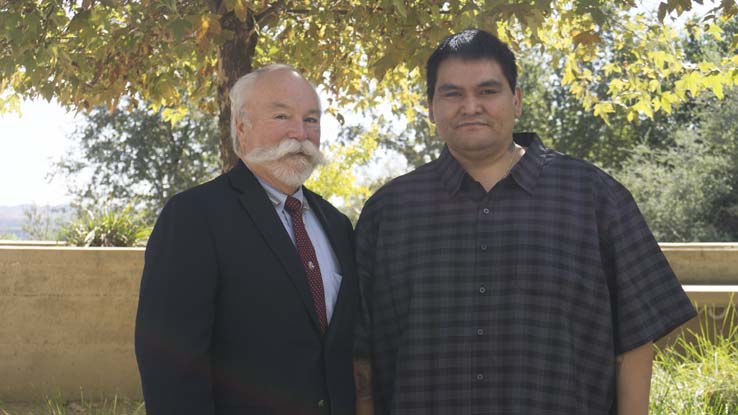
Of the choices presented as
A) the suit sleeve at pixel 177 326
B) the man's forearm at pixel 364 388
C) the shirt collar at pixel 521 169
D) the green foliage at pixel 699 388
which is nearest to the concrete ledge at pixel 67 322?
the green foliage at pixel 699 388

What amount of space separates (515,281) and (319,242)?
29.1 inches

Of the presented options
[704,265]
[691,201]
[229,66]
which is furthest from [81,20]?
[691,201]

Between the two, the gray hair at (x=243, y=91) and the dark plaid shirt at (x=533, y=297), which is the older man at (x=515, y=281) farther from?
the gray hair at (x=243, y=91)

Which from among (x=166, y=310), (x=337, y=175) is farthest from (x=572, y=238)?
(x=337, y=175)

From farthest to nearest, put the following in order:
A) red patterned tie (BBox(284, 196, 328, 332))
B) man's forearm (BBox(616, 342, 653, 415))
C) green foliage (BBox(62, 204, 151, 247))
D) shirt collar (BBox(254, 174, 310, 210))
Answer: green foliage (BBox(62, 204, 151, 247))
shirt collar (BBox(254, 174, 310, 210))
red patterned tie (BBox(284, 196, 328, 332))
man's forearm (BBox(616, 342, 653, 415))

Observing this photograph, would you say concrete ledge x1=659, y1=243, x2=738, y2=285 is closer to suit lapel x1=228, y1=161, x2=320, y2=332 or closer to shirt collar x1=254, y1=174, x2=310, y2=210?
Result: shirt collar x1=254, y1=174, x2=310, y2=210

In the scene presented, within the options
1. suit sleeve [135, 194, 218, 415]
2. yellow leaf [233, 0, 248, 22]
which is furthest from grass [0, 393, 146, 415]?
suit sleeve [135, 194, 218, 415]

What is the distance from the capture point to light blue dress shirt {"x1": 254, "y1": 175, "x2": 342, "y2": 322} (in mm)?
2934

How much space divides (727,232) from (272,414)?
18784 mm

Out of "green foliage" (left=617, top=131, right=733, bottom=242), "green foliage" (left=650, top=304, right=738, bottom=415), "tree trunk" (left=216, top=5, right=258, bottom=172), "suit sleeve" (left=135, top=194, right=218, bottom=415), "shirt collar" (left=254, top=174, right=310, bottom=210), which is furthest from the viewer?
"green foliage" (left=617, top=131, right=733, bottom=242)

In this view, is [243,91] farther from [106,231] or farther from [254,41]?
[106,231]

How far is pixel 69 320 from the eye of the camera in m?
7.52

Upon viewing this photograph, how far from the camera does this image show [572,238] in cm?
271

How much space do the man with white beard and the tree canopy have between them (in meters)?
1.42
